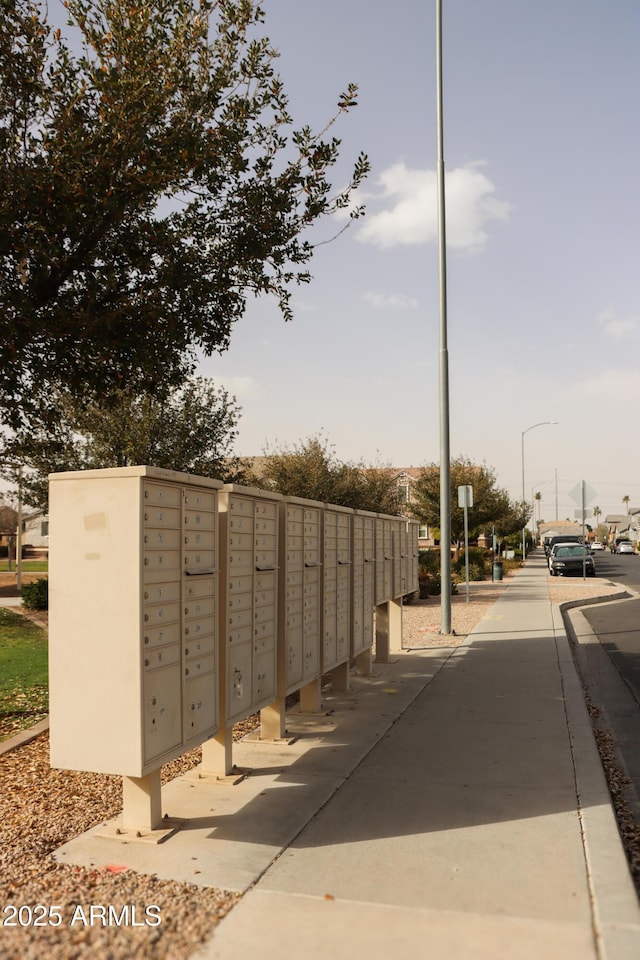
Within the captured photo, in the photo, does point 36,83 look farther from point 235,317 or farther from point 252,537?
point 252,537

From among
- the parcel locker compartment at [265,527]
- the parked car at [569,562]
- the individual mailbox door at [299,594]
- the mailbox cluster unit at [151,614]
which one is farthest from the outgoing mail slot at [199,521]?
the parked car at [569,562]

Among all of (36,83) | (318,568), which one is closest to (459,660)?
(318,568)

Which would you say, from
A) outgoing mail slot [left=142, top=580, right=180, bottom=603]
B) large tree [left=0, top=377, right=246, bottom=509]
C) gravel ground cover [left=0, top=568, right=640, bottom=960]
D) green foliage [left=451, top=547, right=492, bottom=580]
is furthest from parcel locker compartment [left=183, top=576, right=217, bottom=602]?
green foliage [left=451, top=547, right=492, bottom=580]

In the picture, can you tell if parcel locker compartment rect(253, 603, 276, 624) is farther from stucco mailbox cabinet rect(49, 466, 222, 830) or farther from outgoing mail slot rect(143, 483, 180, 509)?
outgoing mail slot rect(143, 483, 180, 509)

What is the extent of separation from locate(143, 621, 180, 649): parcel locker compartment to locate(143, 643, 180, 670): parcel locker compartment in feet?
0.09

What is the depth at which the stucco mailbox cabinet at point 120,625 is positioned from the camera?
14.2 feet

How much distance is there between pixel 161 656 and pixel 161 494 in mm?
893

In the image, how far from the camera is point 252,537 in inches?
238

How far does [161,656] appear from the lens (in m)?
4.57

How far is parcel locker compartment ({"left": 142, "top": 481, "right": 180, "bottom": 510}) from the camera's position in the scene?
4.40 meters

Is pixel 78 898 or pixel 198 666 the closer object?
pixel 78 898

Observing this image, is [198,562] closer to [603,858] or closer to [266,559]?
[266,559]

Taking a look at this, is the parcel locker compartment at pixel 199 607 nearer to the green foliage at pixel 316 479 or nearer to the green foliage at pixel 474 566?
the green foliage at pixel 316 479

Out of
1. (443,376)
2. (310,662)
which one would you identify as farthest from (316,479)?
(310,662)
